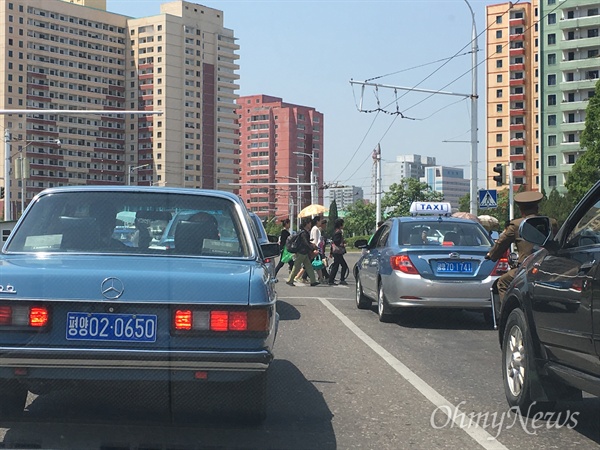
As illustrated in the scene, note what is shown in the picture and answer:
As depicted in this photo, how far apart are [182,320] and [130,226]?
→ 1.22 metres

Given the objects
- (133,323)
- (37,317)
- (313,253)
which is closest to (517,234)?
(133,323)

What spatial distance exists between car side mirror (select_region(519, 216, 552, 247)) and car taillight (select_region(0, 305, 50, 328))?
128 inches

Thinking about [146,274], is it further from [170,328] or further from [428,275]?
[428,275]

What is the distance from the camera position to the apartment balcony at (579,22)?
105 metres

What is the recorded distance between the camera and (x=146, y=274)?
5.24 metres

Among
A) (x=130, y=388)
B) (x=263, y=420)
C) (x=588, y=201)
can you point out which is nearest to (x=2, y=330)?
(x=130, y=388)

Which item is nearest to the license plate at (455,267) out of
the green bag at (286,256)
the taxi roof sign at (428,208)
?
the green bag at (286,256)

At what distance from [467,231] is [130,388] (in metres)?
8.69

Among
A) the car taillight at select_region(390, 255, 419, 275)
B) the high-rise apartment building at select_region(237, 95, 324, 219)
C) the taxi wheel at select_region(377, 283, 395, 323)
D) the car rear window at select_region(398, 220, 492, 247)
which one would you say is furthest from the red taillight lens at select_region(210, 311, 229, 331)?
the high-rise apartment building at select_region(237, 95, 324, 219)

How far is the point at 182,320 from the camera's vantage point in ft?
16.9

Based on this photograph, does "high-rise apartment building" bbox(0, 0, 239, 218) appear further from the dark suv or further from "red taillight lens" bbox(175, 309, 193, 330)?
"red taillight lens" bbox(175, 309, 193, 330)

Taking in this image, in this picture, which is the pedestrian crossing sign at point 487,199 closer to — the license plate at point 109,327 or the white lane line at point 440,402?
the white lane line at point 440,402

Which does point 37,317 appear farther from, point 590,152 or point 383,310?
point 590,152

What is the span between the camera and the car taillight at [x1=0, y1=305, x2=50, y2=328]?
5.06 meters
